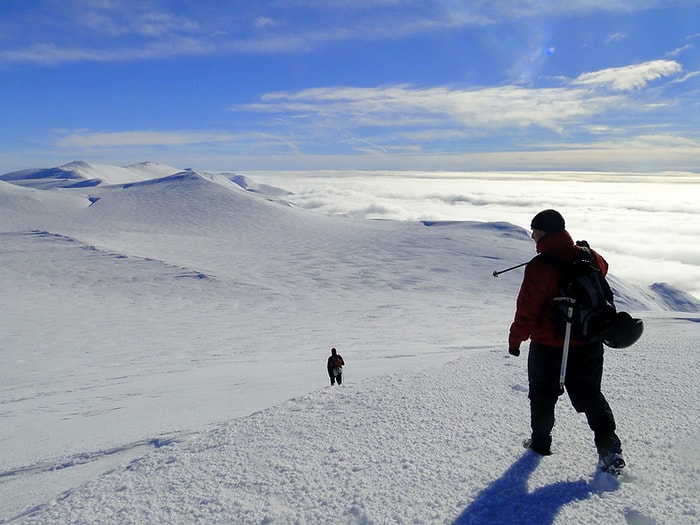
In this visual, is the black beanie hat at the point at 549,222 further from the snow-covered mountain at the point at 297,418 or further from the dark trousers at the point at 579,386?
the snow-covered mountain at the point at 297,418

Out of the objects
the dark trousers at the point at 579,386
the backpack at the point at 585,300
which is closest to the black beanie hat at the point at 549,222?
the backpack at the point at 585,300

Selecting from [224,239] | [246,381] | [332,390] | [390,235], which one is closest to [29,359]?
[246,381]

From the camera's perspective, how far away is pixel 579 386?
3352mm

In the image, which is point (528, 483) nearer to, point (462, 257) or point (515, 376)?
point (515, 376)

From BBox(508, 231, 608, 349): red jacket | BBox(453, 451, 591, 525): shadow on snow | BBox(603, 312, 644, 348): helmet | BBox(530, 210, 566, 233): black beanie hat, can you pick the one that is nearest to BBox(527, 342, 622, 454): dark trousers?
BBox(508, 231, 608, 349): red jacket

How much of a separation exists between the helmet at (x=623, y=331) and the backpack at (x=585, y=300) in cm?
4

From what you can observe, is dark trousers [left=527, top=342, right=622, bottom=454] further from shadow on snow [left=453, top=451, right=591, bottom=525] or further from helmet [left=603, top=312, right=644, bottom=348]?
shadow on snow [left=453, top=451, right=591, bottom=525]

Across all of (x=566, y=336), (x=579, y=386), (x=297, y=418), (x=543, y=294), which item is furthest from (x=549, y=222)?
(x=297, y=418)

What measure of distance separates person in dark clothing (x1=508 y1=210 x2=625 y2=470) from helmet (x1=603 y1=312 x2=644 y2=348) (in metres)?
0.20

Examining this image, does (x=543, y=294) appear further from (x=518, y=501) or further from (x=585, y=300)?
(x=518, y=501)

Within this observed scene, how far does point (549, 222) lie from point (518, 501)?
1807mm

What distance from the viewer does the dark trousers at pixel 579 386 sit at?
3291mm

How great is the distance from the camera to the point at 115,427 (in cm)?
755

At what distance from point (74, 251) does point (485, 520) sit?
53.4m
